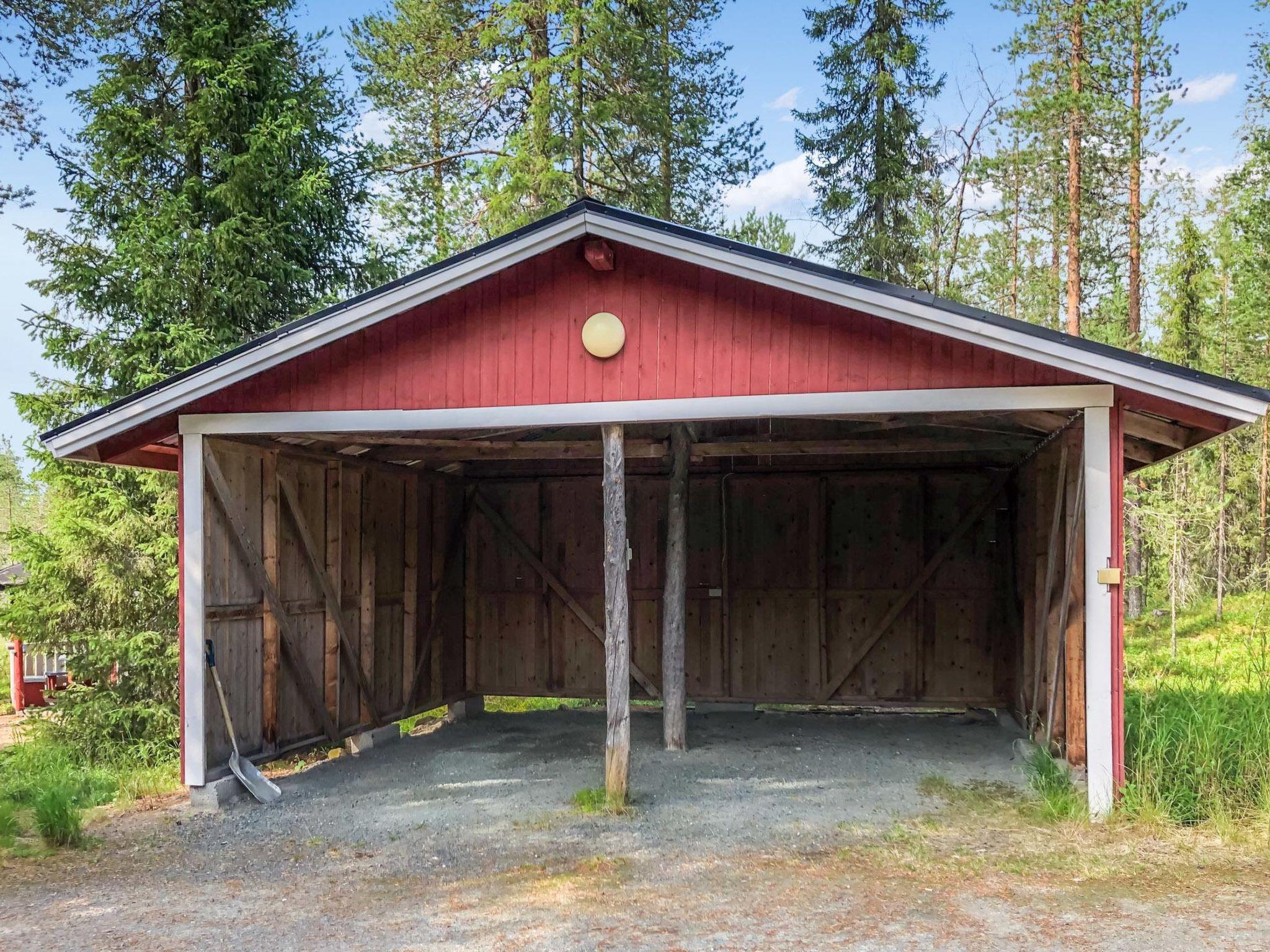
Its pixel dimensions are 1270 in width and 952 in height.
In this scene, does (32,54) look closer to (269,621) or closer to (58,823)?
(269,621)

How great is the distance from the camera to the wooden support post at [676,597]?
942cm

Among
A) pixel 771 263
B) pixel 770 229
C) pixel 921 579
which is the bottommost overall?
pixel 921 579

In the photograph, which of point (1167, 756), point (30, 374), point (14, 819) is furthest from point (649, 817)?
point (30, 374)

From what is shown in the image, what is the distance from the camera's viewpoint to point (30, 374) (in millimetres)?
12883

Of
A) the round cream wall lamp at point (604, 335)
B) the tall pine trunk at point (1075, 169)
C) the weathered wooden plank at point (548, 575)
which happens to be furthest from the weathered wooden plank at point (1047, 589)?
the tall pine trunk at point (1075, 169)

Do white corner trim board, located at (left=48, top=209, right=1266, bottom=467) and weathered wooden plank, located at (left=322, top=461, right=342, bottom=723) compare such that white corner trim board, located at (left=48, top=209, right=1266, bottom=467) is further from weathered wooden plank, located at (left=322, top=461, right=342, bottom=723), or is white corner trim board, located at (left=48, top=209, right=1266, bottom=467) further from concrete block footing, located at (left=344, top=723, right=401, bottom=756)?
concrete block footing, located at (left=344, top=723, right=401, bottom=756)

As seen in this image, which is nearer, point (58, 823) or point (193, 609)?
point (58, 823)

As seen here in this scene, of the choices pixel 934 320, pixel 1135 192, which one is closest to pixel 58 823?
pixel 934 320

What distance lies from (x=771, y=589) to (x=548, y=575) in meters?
2.43

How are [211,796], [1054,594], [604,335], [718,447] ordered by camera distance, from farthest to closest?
[718,447] < [1054,594] < [211,796] < [604,335]

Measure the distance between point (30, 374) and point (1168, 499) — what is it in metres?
22.0

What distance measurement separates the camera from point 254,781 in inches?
314

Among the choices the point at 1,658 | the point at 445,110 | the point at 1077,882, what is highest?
the point at 445,110

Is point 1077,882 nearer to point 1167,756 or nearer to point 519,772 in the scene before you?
point 1167,756
